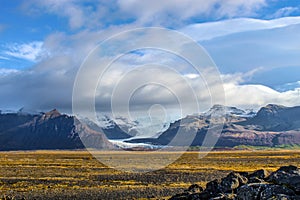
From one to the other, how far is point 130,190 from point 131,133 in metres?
12.6

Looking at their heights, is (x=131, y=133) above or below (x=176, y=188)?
above

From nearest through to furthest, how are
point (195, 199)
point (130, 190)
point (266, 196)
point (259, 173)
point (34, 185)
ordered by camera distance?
point (266, 196)
point (195, 199)
point (259, 173)
point (130, 190)
point (34, 185)

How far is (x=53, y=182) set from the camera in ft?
200


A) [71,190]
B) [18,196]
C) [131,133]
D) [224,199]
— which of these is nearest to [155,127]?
[131,133]

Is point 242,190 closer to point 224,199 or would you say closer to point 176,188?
point 224,199

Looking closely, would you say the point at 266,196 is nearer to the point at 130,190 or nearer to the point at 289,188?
Result: the point at 289,188

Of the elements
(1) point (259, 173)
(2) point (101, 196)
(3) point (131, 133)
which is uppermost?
(3) point (131, 133)

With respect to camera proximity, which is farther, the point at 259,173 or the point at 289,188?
the point at 259,173

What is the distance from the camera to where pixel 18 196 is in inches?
1791

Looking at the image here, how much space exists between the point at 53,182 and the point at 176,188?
19.3m

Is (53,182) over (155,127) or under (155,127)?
under

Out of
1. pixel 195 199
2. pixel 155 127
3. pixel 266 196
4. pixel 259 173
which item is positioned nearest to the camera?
pixel 266 196

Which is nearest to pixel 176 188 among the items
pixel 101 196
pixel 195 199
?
pixel 101 196

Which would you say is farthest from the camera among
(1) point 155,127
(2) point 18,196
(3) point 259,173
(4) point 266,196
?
(1) point 155,127
